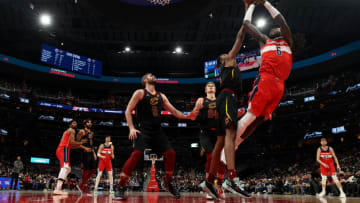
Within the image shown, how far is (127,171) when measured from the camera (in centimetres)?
463

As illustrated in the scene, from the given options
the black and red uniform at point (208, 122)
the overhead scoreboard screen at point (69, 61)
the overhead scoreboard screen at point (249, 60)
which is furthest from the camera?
the overhead scoreboard screen at point (249, 60)

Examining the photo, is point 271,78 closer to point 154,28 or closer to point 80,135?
point 80,135

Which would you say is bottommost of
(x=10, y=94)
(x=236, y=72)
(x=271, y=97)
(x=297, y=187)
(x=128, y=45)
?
(x=297, y=187)

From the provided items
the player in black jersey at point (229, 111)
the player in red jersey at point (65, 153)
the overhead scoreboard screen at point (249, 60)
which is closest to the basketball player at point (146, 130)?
the player in black jersey at point (229, 111)

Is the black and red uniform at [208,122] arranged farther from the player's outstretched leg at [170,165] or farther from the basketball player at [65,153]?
the basketball player at [65,153]

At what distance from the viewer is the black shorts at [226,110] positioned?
4320 millimetres

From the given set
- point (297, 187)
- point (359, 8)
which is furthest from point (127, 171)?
point (359, 8)

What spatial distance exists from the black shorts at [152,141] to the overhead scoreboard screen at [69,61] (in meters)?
22.3

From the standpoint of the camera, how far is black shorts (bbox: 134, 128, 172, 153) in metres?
4.66

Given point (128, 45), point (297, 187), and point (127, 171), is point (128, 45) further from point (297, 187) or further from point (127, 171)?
point (127, 171)

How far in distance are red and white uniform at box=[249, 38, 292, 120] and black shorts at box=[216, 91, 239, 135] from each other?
0.29m

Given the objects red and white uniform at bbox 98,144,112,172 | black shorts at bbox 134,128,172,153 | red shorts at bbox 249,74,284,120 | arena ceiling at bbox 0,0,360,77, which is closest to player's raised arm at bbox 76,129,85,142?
red and white uniform at bbox 98,144,112,172

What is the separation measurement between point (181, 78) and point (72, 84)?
11.7 meters

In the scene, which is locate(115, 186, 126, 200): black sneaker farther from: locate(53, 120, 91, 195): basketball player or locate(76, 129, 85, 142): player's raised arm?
locate(76, 129, 85, 142): player's raised arm
